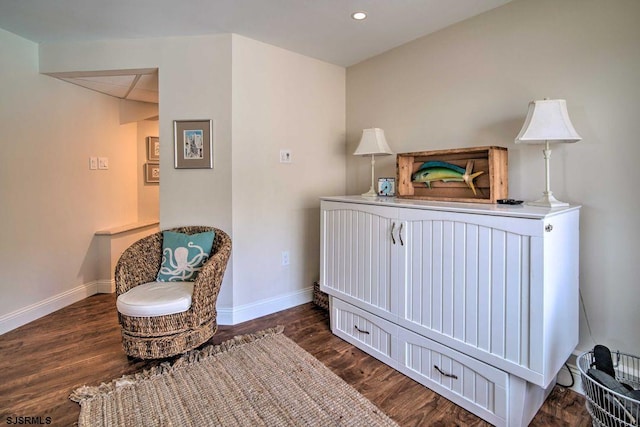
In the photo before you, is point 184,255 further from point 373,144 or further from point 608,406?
A: point 608,406

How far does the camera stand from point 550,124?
157cm

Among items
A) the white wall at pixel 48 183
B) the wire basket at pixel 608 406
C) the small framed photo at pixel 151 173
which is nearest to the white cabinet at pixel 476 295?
the wire basket at pixel 608 406

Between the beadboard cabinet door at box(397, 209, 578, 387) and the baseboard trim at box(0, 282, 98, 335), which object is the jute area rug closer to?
the beadboard cabinet door at box(397, 209, 578, 387)

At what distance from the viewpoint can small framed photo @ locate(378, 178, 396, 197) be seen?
102 inches

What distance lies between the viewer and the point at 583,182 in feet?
5.61

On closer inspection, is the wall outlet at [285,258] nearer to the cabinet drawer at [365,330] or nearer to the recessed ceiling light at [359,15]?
the cabinet drawer at [365,330]

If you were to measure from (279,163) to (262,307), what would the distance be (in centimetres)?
123

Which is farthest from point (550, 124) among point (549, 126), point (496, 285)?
point (496, 285)

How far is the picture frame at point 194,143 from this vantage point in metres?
2.52

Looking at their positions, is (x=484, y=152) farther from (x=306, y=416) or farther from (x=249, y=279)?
(x=249, y=279)

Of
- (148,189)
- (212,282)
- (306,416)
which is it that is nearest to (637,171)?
(306,416)

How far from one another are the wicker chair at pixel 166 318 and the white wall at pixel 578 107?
1836 mm

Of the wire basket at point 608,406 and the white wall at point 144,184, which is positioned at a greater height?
the white wall at point 144,184

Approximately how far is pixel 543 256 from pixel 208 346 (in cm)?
200
